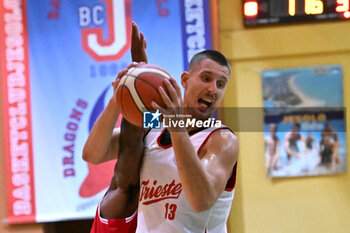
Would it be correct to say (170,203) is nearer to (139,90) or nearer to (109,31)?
(139,90)

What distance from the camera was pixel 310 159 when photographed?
357 cm

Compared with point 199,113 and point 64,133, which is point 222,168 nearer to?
point 199,113

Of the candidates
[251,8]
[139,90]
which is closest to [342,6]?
[251,8]

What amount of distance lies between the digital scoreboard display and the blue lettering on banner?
13.3 inches

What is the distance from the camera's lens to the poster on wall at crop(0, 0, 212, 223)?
11.6 ft

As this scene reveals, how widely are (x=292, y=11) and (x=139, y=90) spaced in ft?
7.46

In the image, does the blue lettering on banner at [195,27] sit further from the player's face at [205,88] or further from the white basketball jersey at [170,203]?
the white basketball jersey at [170,203]

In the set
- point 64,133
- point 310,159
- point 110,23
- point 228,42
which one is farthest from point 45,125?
point 310,159

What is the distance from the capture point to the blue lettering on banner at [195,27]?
352cm

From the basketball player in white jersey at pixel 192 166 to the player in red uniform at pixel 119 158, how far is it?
3.2 inches

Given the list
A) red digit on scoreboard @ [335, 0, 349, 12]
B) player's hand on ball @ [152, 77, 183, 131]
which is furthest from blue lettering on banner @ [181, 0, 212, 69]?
player's hand on ball @ [152, 77, 183, 131]

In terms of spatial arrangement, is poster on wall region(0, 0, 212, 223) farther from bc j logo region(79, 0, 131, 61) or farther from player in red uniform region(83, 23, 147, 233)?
player in red uniform region(83, 23, 147, 233)

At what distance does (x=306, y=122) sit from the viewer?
3.55 meters

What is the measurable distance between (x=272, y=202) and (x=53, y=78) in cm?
214
